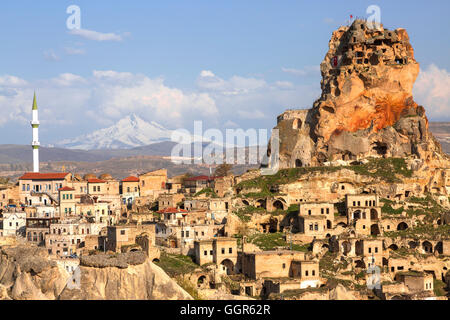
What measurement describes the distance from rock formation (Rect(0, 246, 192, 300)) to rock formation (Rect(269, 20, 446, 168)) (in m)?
43.7

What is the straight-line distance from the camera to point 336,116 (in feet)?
300

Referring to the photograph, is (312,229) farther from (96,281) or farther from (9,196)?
(9,196)

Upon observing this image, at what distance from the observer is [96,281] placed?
47.5m

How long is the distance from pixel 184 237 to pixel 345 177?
20.2m

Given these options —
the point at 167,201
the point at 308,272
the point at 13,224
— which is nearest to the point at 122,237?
the point at 167,201

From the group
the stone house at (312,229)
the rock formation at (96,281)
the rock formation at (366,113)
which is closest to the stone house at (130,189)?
the rock formation at (366,113)

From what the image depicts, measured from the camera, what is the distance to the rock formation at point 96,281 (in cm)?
4634

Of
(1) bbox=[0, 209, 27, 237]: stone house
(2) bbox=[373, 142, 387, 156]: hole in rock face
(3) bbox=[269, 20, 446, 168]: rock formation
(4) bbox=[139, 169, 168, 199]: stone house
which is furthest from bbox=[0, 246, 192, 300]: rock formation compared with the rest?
(2) bbox=[373, 142, 387, 156]: hole in rock face

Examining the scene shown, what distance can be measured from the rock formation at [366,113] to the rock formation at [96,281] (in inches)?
1722

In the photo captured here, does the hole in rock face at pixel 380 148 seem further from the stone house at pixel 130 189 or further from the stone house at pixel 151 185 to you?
the stone house at pixel 130 189

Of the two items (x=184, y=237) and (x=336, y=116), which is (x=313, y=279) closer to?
(x=184, y=237)

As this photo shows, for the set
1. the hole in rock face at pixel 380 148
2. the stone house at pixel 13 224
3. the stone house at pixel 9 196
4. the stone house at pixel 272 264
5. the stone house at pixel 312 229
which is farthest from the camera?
the hole in rock face at pixel 380 148

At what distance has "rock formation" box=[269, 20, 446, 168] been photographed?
9006 cm
